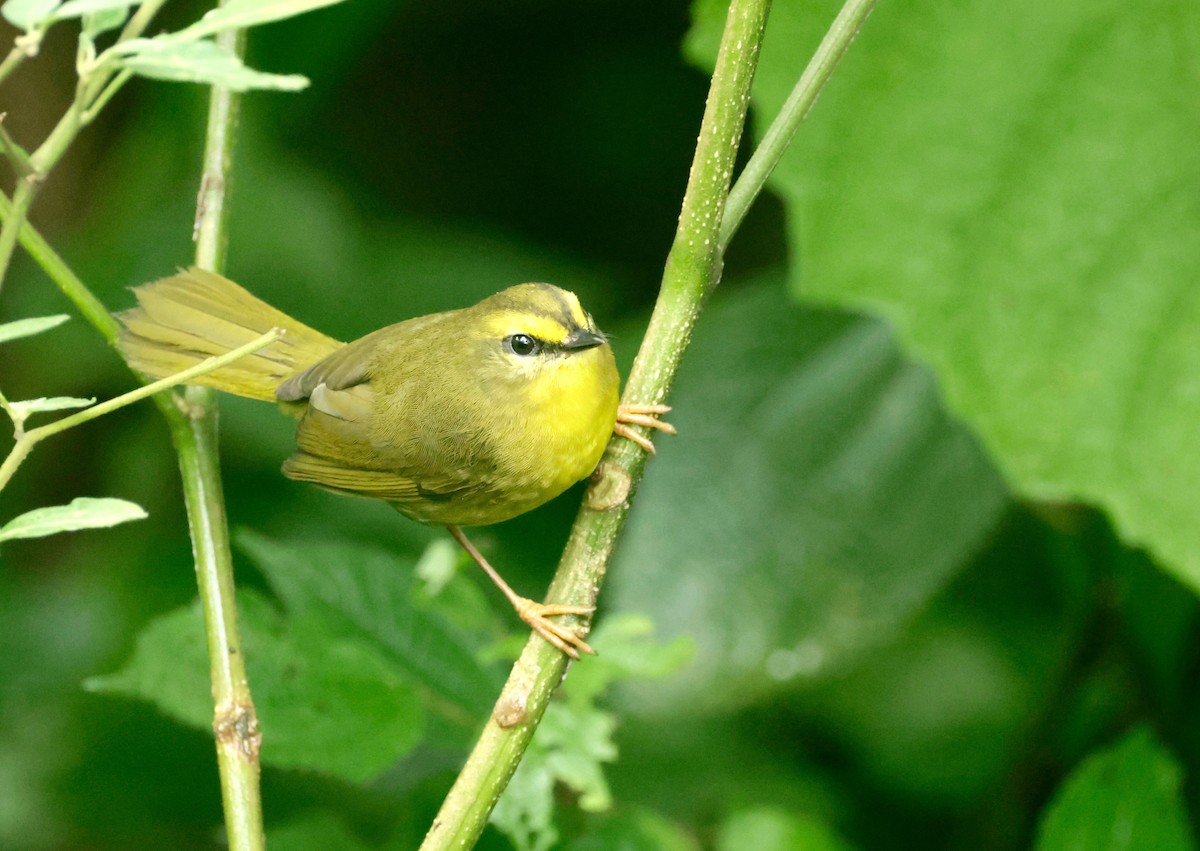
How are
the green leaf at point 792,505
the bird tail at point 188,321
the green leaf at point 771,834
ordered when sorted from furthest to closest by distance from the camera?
1. the green leaf at point 792,505
2. the green leaf at point 771,834
3. the bird tail at point 188,321

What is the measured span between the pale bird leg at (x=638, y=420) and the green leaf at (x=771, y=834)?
809 millimetres

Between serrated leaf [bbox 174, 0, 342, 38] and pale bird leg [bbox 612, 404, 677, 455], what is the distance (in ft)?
2.40

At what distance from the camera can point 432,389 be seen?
2.09 meters

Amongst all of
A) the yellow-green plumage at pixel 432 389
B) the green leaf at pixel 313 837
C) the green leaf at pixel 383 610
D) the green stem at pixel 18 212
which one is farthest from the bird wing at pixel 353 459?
the green stem at pixel 18 212

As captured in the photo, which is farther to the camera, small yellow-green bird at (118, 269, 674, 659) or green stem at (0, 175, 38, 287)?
small yellow-green bird at (118, 269, 674, 659)

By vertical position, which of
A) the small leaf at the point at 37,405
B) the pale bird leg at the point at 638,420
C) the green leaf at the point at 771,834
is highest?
the small leaf at the point at 37,405

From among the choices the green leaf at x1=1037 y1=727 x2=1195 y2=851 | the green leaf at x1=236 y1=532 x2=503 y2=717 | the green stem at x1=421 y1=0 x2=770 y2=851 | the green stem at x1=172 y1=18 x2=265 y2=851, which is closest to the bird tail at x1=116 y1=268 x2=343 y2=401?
the green stem at x1=172 y1=18 x2=265 y2=851

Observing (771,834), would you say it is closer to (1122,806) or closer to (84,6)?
(1122,806)

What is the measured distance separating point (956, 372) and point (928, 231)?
266 mm

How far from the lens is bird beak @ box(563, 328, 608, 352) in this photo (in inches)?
76.7

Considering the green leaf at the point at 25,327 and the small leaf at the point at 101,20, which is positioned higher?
the small leaf at the point at 101,20

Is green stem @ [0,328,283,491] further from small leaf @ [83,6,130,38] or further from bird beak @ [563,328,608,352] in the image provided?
bird beak @ [563,328,608,352]

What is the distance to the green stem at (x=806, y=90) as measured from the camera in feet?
4.47

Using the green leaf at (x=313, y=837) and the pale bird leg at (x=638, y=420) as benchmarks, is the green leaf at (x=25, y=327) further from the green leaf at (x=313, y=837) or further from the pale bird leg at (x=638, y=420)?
the green leaf at (x=313, y=837)
